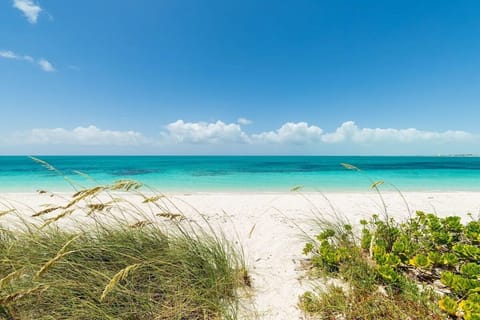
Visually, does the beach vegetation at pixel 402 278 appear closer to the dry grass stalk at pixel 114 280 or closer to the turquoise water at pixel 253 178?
the turquoise water at pixel 253 178

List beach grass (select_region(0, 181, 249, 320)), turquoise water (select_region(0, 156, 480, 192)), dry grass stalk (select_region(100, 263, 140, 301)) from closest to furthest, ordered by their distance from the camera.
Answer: dry grass stalk (select_region(100, 263, 140, 301))
beach grass (select_region(0, 181, 249, 320))
turquoise water (select_region(0, 156, 480, 192))

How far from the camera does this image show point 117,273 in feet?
5.08

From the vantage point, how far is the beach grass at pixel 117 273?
1.77 meters

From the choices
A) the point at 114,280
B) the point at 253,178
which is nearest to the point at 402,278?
the point at 114,280

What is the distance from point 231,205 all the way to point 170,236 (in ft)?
16.6

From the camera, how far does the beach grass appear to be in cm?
177

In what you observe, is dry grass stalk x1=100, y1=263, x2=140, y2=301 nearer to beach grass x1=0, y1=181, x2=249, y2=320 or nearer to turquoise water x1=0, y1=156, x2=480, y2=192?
beach grass x1=0, y1=181, x2=249, y2=320

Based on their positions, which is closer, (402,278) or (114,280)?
(114,280)

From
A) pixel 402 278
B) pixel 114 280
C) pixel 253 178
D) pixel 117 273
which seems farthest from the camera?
pixel 253 178

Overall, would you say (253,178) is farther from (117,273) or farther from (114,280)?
(114,280)

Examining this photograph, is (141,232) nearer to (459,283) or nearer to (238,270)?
(238,270)

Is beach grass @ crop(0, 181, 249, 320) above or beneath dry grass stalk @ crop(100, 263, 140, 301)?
beneath

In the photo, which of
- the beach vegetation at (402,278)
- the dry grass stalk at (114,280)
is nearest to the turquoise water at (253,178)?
the beach vegetation at (402,278)

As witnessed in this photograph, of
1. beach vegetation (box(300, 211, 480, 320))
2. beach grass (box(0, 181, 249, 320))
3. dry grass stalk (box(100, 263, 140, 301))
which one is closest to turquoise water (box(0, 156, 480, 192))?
beach vegetation (box(300, 211, 480, 320))
